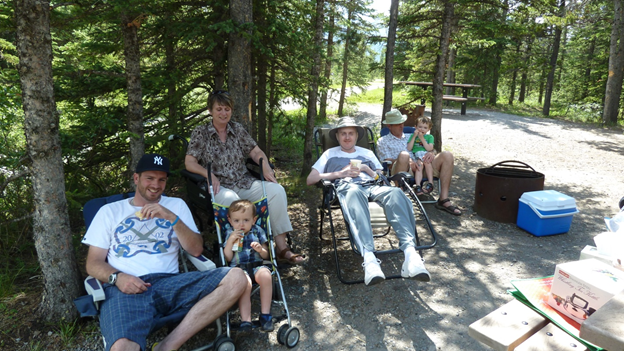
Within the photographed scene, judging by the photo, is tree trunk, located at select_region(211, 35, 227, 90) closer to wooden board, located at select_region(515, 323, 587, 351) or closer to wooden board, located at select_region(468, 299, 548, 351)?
wooden board, located at select_region(468, 299, 548, 351)

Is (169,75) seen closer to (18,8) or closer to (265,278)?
(18,8)

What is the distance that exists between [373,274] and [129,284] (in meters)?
1.64

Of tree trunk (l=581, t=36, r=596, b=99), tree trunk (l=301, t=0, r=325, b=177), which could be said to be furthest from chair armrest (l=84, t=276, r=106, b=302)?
tree trunk (l=581, t=36, r=596, b=99)

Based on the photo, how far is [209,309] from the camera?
2541 millimetres

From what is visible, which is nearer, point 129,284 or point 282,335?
point 129,284

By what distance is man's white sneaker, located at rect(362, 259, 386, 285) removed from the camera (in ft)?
9.36

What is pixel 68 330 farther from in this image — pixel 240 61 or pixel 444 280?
pixel 240 61

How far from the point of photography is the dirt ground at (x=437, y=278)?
2.87 m

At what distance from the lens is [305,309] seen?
3.26 meters

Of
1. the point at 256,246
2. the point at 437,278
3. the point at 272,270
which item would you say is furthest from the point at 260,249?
the point at 437,278

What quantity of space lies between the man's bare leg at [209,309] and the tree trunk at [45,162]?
3.46 feet

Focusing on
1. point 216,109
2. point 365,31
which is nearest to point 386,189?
point 216,109

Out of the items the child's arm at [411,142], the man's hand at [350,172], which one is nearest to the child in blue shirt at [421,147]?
the child's arm at [411,142]

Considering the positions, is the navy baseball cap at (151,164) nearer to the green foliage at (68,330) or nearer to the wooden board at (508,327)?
the green foliage at (68,330)
